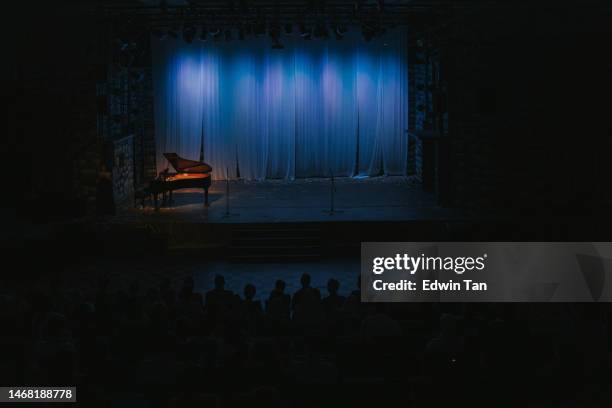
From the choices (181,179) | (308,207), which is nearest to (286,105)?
(308,207)

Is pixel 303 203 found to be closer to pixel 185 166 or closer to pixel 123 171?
pixel 185 166

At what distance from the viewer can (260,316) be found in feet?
27.9

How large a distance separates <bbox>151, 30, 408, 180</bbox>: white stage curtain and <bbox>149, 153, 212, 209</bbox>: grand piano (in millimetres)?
3601

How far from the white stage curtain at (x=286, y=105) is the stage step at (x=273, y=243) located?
604 cm

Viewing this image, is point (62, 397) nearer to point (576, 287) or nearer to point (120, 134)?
point (576, 287)

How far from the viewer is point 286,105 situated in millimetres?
21547

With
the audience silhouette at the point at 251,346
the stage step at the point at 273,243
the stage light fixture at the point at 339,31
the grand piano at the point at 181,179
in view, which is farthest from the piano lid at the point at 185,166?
the audience silhouette at the point at 251,346

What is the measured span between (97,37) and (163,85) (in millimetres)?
4692

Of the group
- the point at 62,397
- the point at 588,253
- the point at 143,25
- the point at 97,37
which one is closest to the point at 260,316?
the point at 62,397

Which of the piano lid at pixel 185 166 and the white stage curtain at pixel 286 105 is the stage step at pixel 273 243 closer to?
the piano lid at pixel 185 166

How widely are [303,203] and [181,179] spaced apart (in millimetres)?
2565

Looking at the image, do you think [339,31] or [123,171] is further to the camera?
[339,31]

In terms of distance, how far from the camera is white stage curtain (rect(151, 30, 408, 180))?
21.2 meters

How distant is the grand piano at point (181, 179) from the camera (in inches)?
643
